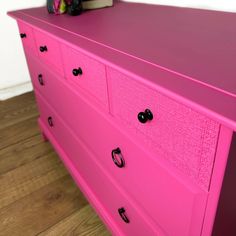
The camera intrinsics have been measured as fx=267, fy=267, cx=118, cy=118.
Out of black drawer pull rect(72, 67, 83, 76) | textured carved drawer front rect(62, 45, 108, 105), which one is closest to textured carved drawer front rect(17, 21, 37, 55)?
textured carved drawer front rect(62, 45, 108, 105)

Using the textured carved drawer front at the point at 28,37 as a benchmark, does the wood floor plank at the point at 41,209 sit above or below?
below

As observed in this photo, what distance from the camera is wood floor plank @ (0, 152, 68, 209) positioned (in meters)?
1.33

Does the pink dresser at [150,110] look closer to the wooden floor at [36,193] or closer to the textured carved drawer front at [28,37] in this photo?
the textured carved drawer front at [28,37]

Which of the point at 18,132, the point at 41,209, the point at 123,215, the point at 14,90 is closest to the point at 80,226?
the point at 41,209

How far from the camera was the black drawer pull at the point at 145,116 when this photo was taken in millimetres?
549

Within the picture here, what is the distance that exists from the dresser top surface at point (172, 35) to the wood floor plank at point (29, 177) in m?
0.79

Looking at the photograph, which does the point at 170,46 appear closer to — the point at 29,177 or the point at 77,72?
the point at 77,72

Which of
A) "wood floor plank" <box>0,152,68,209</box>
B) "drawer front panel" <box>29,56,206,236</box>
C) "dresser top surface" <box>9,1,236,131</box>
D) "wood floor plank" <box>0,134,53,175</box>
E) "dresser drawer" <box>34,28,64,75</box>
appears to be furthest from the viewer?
"wood floor plank" <box>0,134,53,175</box>

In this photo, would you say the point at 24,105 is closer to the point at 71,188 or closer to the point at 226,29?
the point at 71,188

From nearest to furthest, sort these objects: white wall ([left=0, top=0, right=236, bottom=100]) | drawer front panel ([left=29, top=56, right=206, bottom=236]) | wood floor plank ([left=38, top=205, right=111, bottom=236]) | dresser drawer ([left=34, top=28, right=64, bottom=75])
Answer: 1. drawer front panel ([left=29, top=56, right=206, bottom=236])
2. dresser drawer ([left=34, top=28, right=64, bottom=75])
3. wood floor plank ([left=38, top=205, right=111, bottom=236])
4. white wall ([left=0, top=0, right=236, bottom=100])

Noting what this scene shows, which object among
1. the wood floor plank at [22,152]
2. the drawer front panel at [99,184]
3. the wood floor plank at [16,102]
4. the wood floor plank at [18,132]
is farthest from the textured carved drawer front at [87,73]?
the wood floor plank at [16,102]

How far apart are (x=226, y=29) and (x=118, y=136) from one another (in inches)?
16.7

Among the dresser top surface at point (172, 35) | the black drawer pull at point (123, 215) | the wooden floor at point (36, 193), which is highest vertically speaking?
the dresser top surface at point (172, 35)

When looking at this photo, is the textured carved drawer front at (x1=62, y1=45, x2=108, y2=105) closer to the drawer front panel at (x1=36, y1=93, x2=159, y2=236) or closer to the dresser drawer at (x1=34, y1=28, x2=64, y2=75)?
the dresser drawer at (x1=34, y1=28, x2=64, y2=75)
